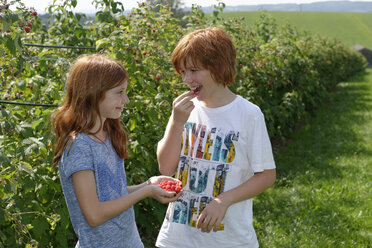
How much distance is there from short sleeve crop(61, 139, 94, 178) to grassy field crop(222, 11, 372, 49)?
198 ft

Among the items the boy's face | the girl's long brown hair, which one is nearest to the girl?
the girl's long brown hair

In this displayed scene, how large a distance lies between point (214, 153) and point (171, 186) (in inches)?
9.5

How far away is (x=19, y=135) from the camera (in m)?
2.93

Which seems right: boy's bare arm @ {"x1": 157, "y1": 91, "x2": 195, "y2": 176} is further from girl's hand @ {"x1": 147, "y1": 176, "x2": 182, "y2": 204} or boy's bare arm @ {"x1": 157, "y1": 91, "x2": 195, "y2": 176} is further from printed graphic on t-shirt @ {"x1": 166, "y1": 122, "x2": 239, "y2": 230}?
girl's hand @ {"x1": 147, "y1": 176, "x2": 182, "y2": 204}

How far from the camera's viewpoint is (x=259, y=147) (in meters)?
1.97

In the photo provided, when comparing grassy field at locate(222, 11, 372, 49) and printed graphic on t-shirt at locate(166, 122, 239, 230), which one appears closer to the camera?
printed graphic on t-shirt at locate(166, 122, 239, 230)

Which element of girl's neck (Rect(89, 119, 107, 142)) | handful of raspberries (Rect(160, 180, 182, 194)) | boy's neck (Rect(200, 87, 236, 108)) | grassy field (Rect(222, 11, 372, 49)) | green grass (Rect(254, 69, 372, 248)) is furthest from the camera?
grassy field (Rect(222, 11, 372, 49))

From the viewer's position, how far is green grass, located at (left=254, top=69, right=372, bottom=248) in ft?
14.3

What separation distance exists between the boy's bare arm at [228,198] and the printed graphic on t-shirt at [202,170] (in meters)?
0.08

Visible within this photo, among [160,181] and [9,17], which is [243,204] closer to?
[160,181]

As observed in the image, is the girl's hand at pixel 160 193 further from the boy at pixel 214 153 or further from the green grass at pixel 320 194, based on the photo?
the green grass at pixel 320 194

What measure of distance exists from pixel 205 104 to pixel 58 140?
66 centimetres

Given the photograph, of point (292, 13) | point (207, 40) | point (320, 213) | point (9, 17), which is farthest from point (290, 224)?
point (292, 13)

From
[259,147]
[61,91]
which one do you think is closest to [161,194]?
[259,147]
